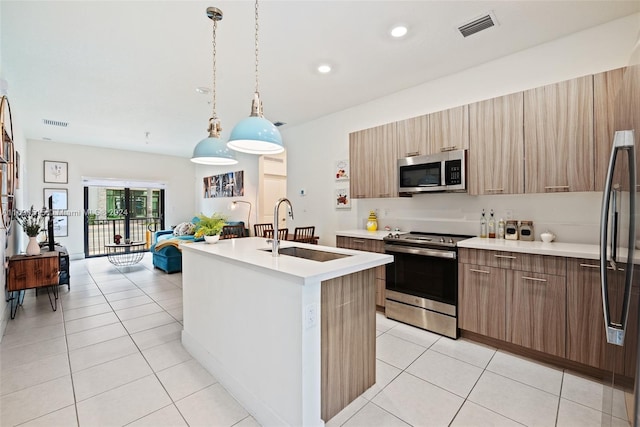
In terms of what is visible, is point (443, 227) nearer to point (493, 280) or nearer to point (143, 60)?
point (493, 280)

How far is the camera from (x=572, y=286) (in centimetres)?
219

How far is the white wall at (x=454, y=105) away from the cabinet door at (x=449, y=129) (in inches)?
15.2

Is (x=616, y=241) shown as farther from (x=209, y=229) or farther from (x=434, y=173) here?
(x=209, y=229)

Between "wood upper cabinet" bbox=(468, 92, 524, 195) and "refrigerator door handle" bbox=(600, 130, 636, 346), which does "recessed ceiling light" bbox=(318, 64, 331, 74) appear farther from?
"refrigerator door handle" bbox=(600, 130, 636, 346)

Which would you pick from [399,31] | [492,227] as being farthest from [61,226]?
[492,227]

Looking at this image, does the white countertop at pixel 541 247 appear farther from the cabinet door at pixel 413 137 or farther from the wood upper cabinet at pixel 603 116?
the cabinet door at pixel 413 137

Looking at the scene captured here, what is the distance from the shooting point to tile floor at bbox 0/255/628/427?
1.79 m

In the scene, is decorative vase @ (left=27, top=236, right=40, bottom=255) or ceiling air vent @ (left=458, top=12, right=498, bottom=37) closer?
ceiling air vent @ (left=458, top=12, right=498, bottom=37)

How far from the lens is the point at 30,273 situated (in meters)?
3.40

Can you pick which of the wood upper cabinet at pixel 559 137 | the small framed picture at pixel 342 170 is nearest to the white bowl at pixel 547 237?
the wood upper cabinet at pixel 559 137

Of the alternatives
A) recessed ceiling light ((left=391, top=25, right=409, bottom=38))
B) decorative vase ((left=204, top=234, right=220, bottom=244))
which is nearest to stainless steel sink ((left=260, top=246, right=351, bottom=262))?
decorative vase ((left=204, top=234, right=220, bottom=244))

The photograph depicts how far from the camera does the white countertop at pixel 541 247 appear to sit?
215 centimetres

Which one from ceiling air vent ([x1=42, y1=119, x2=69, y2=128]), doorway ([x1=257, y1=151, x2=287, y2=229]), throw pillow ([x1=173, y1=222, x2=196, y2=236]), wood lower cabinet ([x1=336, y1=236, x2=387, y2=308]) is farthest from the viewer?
throw pillow ([x1=173, y1=222, x2=196, y2=236])

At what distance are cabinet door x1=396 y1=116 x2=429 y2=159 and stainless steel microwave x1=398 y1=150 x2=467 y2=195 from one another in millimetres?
85
